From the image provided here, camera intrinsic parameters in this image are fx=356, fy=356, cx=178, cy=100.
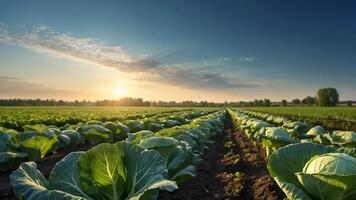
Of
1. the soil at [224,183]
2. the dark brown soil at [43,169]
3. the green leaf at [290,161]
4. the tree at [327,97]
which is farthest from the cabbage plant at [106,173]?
the tree at [327,97]

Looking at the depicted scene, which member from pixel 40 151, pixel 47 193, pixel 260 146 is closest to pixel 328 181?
pixel 47 193

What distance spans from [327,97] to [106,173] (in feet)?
344

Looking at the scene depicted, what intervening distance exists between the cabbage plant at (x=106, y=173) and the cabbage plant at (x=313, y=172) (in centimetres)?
113

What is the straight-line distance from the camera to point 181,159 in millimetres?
4582

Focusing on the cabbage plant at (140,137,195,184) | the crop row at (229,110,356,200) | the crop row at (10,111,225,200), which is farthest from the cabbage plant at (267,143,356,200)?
the cabbage plant at (140,137,195,184)

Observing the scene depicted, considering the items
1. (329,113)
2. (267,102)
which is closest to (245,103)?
(267,102)

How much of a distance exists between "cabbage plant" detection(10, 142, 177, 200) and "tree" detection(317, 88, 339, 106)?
103 metres

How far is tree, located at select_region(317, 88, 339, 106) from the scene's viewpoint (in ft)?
324

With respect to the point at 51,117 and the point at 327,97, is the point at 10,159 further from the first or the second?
the point at 327,97

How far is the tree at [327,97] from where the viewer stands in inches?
3890

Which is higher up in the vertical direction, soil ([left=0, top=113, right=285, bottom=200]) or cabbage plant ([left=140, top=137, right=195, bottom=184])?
cabbage plant ([left=140, top=137, right=195, bottom=184])

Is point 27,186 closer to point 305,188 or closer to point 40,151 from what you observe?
point 305,188

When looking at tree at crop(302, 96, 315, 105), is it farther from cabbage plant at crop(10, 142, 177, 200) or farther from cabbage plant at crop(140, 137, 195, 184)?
cabbage plant at crop(10, 142, 177, 200)

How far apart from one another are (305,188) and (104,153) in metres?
1.83
